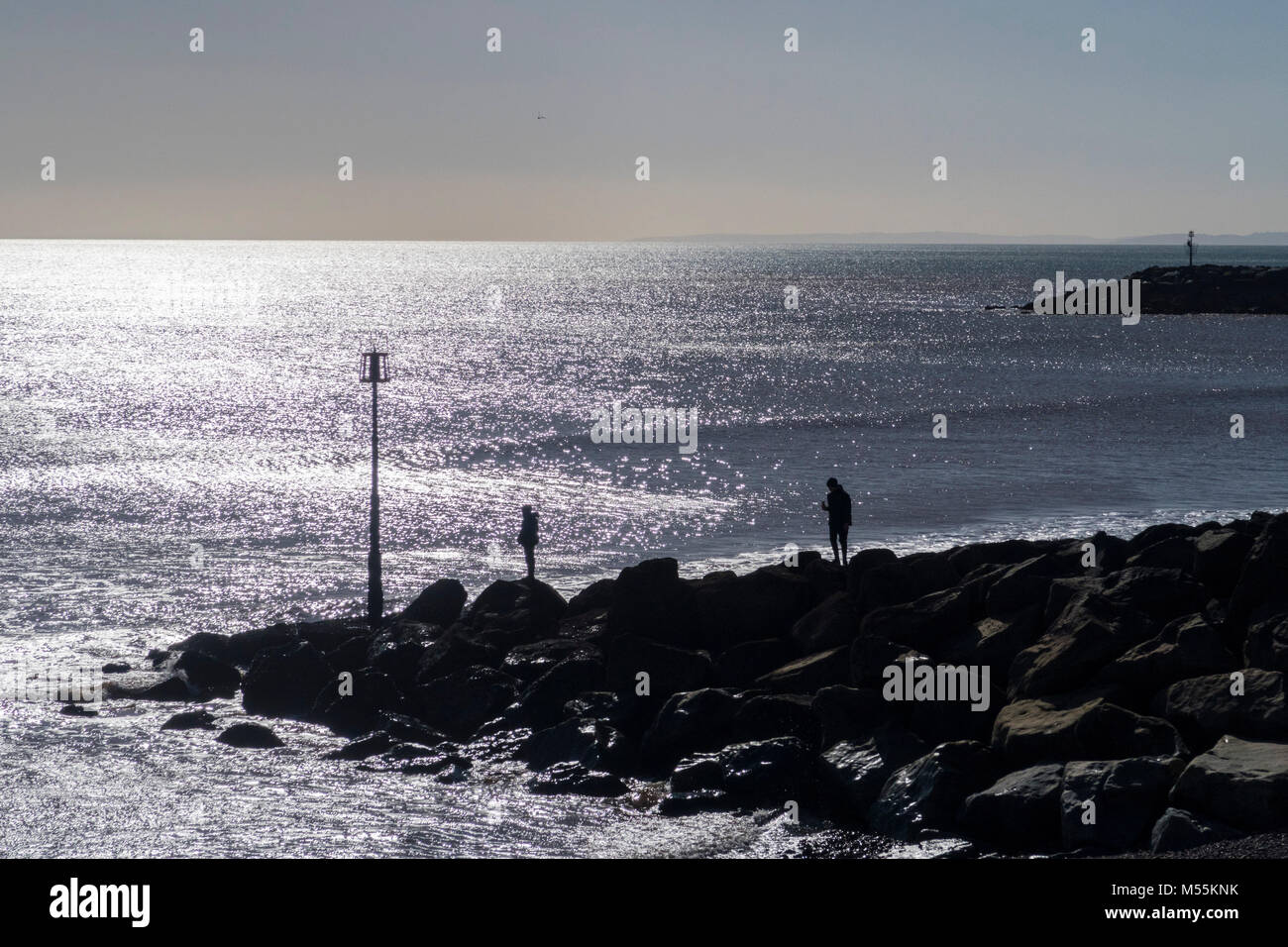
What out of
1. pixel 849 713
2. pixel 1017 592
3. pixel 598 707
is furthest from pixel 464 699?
pixel 1017 592

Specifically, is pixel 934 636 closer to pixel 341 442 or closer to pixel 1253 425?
pixel 341 442

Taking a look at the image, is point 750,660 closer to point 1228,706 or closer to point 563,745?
point 563,745

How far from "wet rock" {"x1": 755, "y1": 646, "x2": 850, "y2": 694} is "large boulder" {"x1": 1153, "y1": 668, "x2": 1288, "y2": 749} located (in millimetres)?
4070

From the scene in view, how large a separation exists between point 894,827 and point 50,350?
9184 cm

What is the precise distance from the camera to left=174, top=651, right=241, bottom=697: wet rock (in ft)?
66.6

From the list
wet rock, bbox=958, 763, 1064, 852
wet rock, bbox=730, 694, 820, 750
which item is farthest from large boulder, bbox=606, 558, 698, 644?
wet rock, bbox=958, 763, 1064, 852

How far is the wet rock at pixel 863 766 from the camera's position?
14.1m

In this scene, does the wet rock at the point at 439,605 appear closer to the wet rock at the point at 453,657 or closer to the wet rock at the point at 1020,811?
the wet rock at the point at 453,657

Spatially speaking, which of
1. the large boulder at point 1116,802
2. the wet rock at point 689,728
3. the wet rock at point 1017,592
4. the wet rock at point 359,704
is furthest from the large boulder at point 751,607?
the large boulder at point 1116,802

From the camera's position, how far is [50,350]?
92688 mm

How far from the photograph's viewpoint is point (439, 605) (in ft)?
73.3

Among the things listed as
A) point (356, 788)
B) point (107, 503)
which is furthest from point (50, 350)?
point (356, 788)

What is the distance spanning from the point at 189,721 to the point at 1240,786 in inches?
539

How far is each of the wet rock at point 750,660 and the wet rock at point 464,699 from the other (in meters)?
2.96
